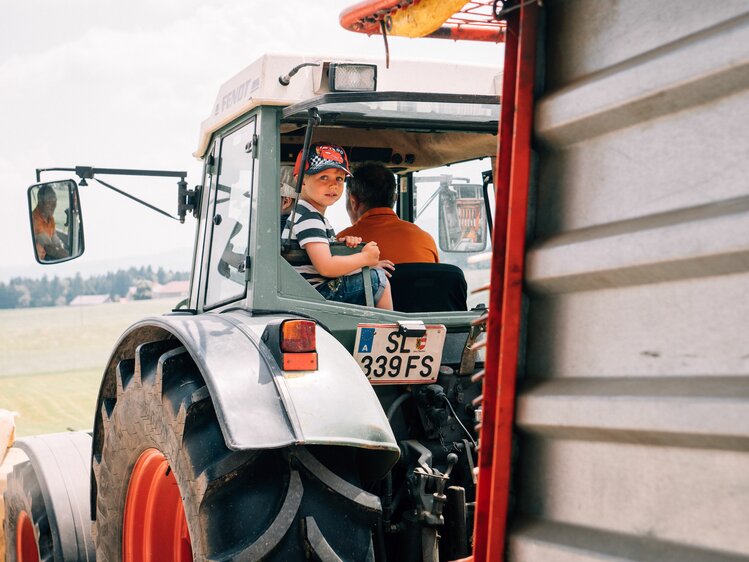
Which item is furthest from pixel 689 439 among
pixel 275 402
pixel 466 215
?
pixel 466 215

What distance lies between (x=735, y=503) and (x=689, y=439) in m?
0.12

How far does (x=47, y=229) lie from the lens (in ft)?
12.5

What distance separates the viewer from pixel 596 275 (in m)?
1.69

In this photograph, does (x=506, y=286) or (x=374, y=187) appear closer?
(x=506, y=286)

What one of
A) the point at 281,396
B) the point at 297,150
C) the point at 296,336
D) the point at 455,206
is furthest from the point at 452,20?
the point at 455,206

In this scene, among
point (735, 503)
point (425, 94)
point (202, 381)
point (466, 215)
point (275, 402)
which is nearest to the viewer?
point (735, 503)

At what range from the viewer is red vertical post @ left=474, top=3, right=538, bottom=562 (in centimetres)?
180

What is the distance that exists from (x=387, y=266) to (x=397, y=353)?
1.47 ft

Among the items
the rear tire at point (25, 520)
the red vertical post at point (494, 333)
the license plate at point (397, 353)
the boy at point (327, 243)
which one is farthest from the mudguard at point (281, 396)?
the rear tire at point (25, 520)

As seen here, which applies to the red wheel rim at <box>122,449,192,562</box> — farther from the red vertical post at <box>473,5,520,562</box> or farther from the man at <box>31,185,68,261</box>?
the red vertical post at <box>473,5,520,562</box>

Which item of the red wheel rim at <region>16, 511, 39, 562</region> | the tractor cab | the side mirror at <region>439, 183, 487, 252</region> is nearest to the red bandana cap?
the tractor cab

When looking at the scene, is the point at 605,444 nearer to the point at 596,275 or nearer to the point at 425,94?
the point at 596,275

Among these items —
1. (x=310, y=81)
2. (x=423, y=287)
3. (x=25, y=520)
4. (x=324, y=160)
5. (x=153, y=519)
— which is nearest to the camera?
(x=310, y=81)

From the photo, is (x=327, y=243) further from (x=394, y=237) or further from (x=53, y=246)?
(x=53, y=246)
